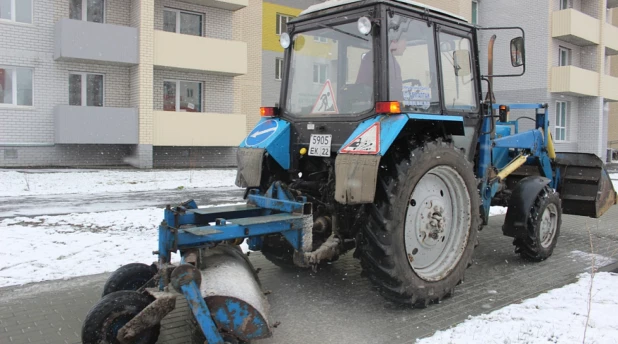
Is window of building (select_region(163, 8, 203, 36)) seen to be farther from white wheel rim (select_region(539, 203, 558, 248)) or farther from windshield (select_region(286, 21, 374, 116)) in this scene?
white wheel rim (select_region(539, 203, 558, 248))

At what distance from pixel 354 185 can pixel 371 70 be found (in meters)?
1.08

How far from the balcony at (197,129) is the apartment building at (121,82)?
0.04 m

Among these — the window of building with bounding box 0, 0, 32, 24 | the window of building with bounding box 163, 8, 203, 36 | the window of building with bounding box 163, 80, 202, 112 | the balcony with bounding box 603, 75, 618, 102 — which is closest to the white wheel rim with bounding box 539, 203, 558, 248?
the window of building with bounding box 163, 80, 202, 112

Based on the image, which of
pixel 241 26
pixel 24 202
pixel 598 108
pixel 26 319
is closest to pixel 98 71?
pixel 241 26

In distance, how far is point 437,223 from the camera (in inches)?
173

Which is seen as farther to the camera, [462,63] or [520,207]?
[520,207]

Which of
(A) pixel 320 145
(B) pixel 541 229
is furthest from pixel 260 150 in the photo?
(B) pixel 541 229

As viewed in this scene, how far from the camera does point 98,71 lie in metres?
17.3

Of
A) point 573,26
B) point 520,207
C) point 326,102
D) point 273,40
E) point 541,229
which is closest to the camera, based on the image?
point 326,102

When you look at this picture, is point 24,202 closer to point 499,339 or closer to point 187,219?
point 187,219

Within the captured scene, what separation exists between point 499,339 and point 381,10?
262 centimetres

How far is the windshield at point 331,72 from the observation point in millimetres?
4414

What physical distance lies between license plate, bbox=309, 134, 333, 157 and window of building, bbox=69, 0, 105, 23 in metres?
15.3

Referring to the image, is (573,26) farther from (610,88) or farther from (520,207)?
(520,207)
